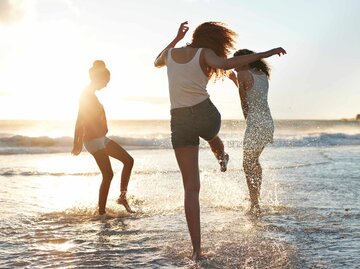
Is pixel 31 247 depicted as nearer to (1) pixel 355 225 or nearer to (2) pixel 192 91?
(2) pixel 192 91

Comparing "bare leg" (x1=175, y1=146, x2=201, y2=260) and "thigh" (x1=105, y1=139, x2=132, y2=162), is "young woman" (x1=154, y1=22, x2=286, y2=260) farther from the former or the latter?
"thigh" (x1=105, y1=139, x2=132, y2=162)

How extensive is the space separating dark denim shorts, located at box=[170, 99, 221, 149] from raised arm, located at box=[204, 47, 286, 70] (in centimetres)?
39

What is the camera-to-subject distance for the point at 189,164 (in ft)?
14.3

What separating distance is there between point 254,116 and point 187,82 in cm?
250

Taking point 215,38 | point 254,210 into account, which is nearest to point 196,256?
point 215,38

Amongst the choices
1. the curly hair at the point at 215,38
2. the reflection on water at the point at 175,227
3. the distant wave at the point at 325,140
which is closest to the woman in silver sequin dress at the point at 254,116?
the reflection on water at the point at 175,227

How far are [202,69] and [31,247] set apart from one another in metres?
2.42

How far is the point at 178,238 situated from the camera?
202 inches

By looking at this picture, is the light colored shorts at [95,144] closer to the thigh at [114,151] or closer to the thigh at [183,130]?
the thigh at [114,151]

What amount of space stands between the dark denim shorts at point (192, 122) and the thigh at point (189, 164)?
5cm

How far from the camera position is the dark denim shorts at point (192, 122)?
4.27 meters

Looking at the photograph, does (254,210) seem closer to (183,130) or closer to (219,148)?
(219,148)

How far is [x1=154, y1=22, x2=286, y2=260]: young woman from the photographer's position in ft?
13.9

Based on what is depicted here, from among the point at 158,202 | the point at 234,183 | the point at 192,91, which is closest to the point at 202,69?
the point at 192,91
